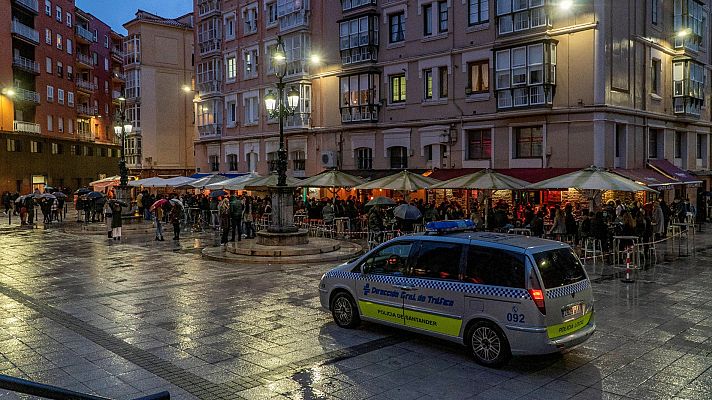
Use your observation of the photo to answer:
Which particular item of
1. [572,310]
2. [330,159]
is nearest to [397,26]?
[330,159]

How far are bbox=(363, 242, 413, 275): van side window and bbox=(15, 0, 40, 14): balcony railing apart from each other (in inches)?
2153

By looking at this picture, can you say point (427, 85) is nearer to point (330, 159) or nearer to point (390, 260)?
point (330, 159)

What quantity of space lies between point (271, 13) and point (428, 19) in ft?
43.9

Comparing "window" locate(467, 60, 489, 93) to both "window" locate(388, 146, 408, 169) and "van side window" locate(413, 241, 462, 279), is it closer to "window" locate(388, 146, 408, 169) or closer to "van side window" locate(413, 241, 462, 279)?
"window" locate(388, 146, 408, 169)

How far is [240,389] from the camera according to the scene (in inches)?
279

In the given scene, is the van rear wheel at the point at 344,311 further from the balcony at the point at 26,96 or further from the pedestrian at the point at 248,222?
the balcony at the point at 26,96

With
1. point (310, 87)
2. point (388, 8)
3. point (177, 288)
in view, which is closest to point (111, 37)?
point (310, 87)

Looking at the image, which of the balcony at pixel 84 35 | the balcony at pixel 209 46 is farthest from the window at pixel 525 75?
the balcony at pixel 84 35

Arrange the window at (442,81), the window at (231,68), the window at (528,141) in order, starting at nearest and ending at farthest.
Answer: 1. the window at (528,141)
2. the window at (442,81)
3. the window at (231,68)

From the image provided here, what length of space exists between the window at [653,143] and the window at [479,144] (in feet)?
25.0

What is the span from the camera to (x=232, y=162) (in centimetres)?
4125

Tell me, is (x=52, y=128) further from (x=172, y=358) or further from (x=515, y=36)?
(x=172, y=358)

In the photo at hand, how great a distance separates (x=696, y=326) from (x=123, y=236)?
22287mm

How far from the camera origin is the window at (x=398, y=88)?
29.8m
